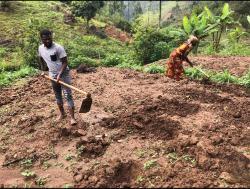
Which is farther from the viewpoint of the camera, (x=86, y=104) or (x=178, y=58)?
(x=178, y=58)

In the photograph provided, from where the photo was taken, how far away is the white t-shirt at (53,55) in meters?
7.02

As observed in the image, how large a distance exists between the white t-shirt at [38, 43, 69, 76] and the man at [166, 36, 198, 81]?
10.2 feet

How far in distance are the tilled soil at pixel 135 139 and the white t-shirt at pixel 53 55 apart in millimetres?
1075

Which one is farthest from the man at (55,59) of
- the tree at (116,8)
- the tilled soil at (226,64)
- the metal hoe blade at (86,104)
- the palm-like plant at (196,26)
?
the tree at (116,8)

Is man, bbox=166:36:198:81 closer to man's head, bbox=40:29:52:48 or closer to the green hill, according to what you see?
man's head, bbox=40:29:52:48

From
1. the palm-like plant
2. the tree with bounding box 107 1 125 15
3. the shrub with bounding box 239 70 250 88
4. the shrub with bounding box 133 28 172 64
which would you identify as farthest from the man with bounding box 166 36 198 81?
the tree with bounding box 107 1 125 15

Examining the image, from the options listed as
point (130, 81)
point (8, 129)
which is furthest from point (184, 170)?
point (130, 81)

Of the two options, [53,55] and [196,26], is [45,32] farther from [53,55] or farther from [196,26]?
[196,26]

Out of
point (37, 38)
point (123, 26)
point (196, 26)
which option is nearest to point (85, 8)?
point (123, 26)

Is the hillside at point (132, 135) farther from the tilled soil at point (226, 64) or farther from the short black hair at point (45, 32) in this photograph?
the short black hair at point (45, 32)

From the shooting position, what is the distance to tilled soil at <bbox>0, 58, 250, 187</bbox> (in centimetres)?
558

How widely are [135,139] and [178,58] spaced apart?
3.23 meters

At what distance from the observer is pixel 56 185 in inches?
213

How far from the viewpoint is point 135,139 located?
6754 millimetres
